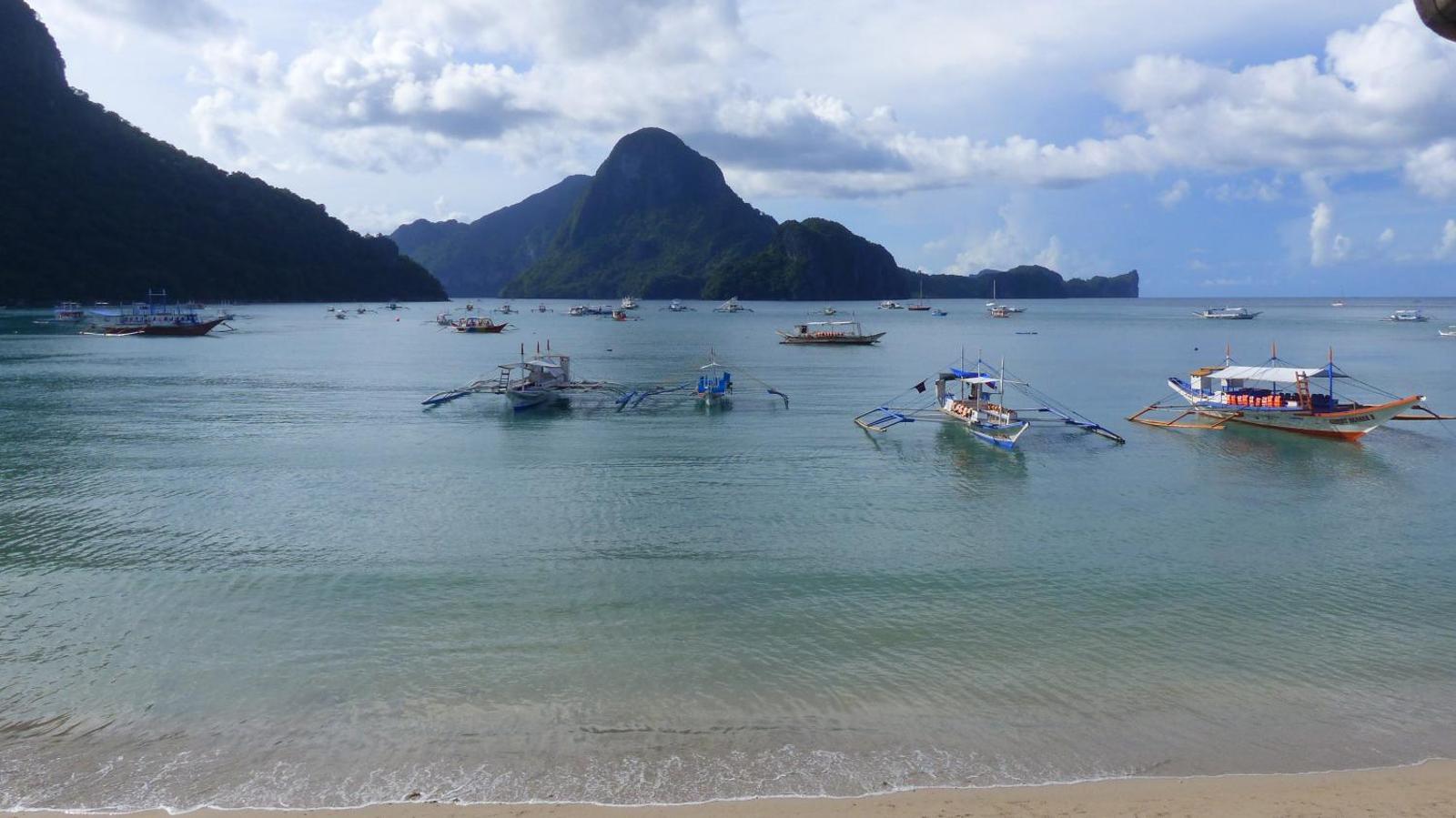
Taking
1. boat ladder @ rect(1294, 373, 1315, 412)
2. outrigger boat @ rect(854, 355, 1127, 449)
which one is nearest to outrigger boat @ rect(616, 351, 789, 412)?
outrigger boat @ rect(854, 355, 1127, 449)

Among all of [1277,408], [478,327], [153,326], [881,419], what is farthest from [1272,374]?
[153,326]

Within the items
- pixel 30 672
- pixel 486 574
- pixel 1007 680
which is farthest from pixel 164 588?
pixel 1007 680

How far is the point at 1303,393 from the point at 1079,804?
3288cm

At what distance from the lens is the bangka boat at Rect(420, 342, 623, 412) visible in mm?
42469

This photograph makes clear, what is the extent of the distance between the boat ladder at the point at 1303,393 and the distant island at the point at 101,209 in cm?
15600

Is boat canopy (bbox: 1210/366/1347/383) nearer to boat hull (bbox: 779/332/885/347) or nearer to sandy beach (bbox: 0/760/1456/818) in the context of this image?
sandy beach (bbox: 0/760/1456/818)

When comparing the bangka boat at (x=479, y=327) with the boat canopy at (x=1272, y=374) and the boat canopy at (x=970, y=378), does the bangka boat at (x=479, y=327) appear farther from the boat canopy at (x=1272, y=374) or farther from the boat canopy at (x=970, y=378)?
the boat canopy at (x=1272, y=374)

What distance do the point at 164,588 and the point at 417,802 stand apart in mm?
10285

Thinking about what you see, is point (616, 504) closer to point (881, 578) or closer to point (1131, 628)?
point (881, 578)

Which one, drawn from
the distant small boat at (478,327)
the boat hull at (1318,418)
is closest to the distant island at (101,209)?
the distant small boat at (478,327)

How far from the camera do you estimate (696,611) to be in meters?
15.7

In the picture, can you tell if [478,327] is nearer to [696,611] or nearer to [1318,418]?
[1318,418]

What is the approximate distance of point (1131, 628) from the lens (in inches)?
588

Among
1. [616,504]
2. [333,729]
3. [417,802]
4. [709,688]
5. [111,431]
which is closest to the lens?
[417,802]
